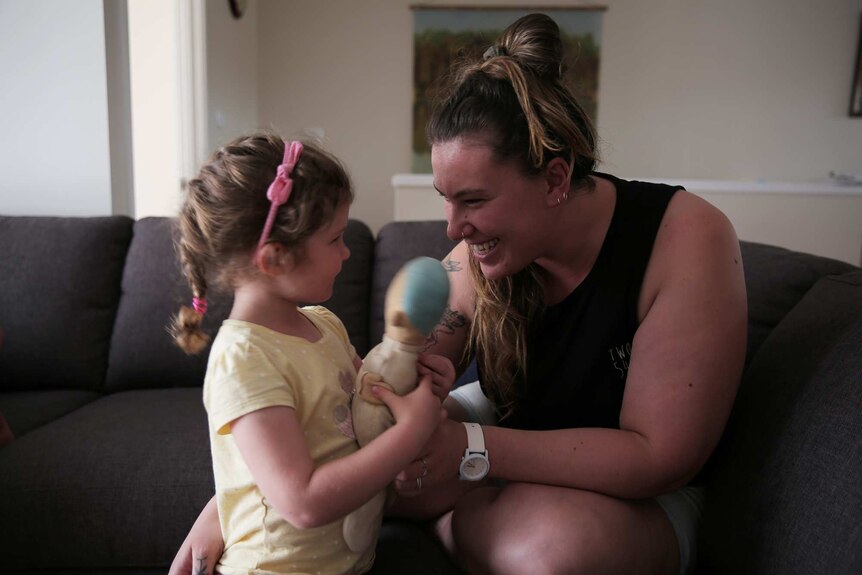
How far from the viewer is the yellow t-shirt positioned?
86 cm

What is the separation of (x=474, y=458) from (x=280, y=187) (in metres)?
0.50

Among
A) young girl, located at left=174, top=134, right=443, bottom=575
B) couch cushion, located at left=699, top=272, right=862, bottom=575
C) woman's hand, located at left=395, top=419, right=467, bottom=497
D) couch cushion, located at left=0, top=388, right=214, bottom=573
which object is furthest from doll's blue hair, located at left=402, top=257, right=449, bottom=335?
couch cushion, located at left=0, top=388, right=214, bottom=573

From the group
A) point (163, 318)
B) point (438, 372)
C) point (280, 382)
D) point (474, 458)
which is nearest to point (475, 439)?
point (474, 458)

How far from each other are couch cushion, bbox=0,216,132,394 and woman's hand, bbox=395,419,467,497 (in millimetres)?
1365

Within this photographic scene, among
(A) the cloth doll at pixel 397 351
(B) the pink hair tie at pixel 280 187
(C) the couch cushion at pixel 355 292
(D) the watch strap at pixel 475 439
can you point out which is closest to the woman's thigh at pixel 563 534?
(D) the watch strap at pixel 475 439

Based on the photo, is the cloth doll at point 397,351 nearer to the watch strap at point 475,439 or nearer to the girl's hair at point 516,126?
the watch strap at point 475,439

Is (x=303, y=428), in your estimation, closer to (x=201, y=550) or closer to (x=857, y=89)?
(x=201, y=550)

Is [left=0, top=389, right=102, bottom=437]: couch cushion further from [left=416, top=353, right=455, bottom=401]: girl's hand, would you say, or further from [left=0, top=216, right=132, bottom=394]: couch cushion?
[left=416, top=353, right=455, bottom=401]: girl's hand

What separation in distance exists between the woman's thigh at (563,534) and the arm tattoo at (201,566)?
15.8 inches

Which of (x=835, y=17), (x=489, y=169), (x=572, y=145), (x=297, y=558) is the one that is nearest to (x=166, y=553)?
(x=297, y=558)

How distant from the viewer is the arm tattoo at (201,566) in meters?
0.97

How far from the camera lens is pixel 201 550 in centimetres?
99

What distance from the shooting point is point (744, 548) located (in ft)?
3.25

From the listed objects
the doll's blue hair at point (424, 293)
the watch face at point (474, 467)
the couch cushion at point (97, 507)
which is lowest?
the couch cushion at point (97, 507)
